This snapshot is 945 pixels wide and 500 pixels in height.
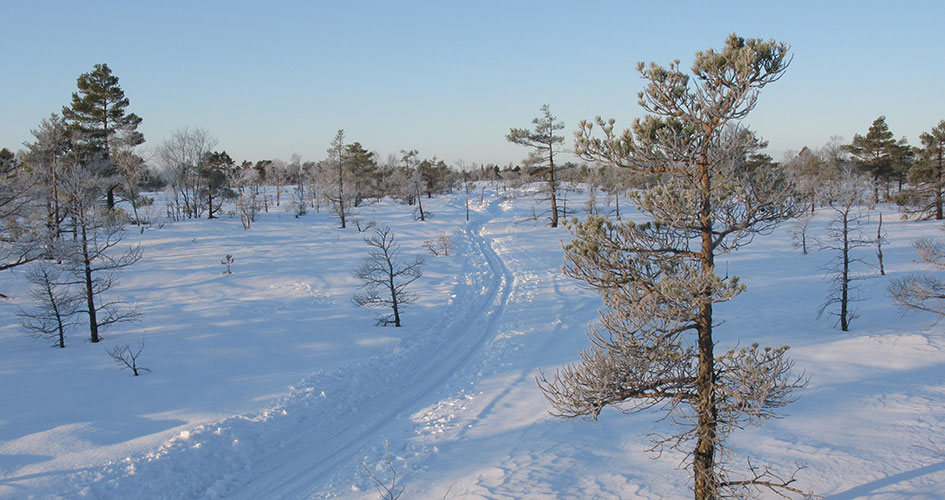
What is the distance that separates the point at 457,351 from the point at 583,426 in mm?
6218

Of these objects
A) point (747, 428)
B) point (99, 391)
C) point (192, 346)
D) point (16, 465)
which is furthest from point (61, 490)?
point (747, 428)

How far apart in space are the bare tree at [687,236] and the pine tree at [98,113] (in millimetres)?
39191

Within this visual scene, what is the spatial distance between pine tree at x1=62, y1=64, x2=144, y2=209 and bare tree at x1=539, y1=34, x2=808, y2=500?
3919cm

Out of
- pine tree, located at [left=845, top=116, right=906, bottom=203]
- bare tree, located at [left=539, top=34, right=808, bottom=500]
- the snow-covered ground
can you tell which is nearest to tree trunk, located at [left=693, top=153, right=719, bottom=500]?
bare tree, located at [left=539, top=34, right=808, bottom=500]

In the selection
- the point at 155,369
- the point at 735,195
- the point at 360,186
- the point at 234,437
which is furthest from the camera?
the point at 360,186

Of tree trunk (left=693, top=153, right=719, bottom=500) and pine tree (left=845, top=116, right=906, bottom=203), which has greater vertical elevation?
pine tree (left=845, top=116, right=906, bottom=203)

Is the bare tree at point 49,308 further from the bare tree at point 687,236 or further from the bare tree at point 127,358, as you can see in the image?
the bare tree at point 687,236

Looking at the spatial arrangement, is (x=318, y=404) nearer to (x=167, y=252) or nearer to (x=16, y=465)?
(x=16, y=465)

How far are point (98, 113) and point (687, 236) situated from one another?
4288cm

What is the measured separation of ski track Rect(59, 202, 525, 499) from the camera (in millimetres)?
9273

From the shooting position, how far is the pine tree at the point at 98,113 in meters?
33.3

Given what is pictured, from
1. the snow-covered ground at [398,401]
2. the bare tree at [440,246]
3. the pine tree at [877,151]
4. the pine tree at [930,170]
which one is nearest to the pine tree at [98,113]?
the snow-covered ground at [398,401]

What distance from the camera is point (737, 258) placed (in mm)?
32062

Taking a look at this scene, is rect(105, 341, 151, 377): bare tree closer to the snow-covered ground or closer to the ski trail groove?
the snow-covered ground
